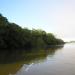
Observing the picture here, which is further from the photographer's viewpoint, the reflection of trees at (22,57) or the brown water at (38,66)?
the reflection of trees at (22,57)

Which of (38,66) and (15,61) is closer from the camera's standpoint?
(38,66)

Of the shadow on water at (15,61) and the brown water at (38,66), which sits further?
the shadow on water at (15,61)

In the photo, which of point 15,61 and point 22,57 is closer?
point 15,61

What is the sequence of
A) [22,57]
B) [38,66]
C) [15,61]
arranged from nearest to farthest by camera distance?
[38,66]
[15,61]
[22,57]

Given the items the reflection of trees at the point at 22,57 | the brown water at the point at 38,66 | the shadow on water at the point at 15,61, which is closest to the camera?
the brown water at the point at 38,66

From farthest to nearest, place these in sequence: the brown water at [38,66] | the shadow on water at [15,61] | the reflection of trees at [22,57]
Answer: the reflection of trees at [22,57], the shadow on water at [15,61], the brown water at [38,66]

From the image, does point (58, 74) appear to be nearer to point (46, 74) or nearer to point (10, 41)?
point (46, 74)

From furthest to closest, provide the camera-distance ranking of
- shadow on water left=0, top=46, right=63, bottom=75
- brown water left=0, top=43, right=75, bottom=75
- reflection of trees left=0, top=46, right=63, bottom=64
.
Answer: reflection of trees left=0, top=46, right=63, bottom=64
shadow on water left=0, top=46, right=63, bottom=75
brown water left=0, top=43, right=75, bottom=75

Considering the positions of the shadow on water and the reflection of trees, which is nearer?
the shadow on water

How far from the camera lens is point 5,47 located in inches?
2753

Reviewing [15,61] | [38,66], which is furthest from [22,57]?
→ [38,66]

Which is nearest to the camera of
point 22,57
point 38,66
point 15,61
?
point 38,66

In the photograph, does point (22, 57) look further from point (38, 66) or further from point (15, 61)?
point (38, 66)

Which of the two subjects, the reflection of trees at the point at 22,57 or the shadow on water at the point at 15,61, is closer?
the shadow on water at the point at 15,61
